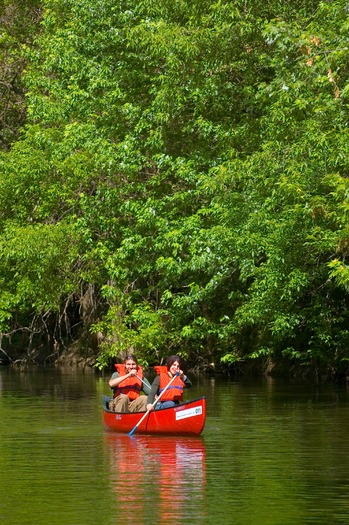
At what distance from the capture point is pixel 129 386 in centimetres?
2239

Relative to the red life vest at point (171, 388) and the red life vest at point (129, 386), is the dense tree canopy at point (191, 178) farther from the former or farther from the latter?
the red life vest at point (171, 388)

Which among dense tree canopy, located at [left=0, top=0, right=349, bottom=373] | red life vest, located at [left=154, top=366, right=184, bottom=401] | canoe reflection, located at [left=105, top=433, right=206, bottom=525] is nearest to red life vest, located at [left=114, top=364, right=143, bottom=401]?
red life vest, located at [left=154, top=366, right=184, bottom=401]

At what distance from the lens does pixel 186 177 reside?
30766mm

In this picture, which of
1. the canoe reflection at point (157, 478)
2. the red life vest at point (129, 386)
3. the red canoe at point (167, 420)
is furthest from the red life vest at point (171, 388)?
the red life vest at point (129, 386)

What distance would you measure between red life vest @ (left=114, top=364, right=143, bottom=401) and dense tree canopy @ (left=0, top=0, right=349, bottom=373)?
4450 millimetres

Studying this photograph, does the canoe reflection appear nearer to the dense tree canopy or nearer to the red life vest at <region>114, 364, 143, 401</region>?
the red life vest at <region>114, 364, 143, 401</region>

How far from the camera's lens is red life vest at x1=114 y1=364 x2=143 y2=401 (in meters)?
22.3

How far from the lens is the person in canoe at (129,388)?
21.9m

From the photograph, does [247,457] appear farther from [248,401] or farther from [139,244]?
[139,244]

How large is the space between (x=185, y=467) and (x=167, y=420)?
370 cm

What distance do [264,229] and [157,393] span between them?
8.36 m

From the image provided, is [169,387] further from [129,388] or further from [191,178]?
[191,178]

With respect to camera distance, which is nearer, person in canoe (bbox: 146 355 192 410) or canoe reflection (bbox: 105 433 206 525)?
canoe reflection (bbox: 105 433 206 525)

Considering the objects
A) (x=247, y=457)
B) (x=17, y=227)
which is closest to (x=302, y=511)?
(x=247, y=457)
